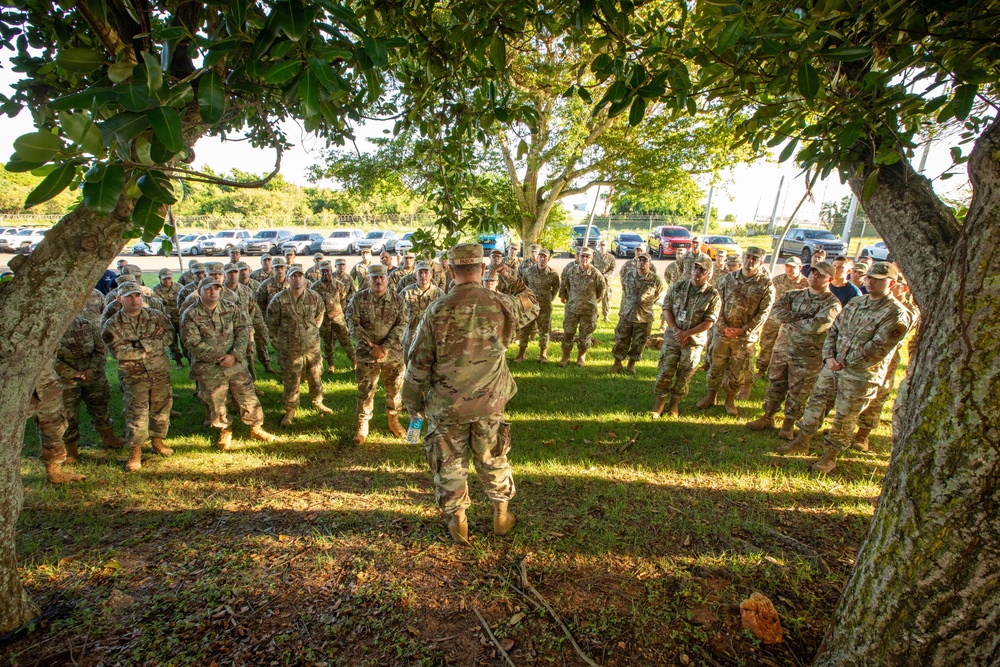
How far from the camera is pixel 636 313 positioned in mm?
7988

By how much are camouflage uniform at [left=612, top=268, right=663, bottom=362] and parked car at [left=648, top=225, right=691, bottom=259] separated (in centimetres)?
2055

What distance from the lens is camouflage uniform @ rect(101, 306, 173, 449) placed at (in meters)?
5.14

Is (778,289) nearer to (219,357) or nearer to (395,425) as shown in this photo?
(395,425)

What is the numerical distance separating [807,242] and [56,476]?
3057 centimetres

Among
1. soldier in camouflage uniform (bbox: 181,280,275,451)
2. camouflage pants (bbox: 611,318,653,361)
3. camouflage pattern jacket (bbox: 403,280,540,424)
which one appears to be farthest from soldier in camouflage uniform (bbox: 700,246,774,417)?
soldier in camouflage uniform (bbox: 181,280,275,451)

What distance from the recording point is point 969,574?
1.85 metres

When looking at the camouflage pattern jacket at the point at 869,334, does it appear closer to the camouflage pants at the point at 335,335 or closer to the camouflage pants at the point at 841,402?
the camouflage pants at the point at 841,402

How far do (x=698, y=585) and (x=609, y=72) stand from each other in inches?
125

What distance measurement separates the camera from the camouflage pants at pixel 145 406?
519 centimetres

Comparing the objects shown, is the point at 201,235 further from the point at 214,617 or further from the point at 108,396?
the point at 214,617

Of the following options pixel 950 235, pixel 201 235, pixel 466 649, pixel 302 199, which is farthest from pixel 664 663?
pixel 302 199

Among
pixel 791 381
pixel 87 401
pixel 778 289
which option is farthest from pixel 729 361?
pixel 87 401

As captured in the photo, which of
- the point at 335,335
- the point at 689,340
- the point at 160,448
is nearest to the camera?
the point at 160,448

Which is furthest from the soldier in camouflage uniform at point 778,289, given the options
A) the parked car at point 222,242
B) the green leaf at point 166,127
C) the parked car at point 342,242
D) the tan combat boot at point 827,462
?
the parked car at point 222,242
